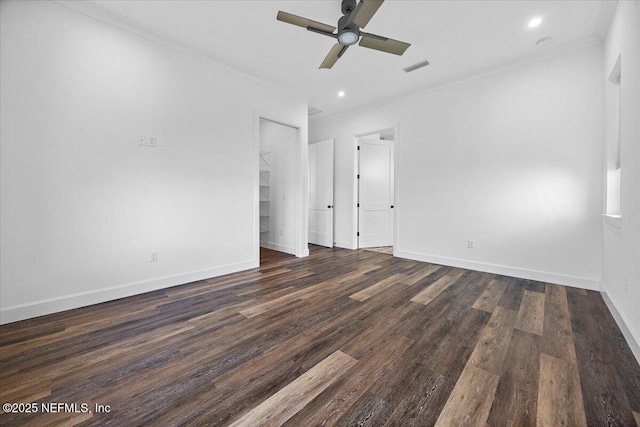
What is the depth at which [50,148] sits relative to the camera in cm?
235

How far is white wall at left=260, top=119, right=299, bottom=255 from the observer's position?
4.80 meters

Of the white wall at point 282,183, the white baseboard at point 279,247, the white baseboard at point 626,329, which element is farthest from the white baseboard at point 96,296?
the white baseboard at point 626,329

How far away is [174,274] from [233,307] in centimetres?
114

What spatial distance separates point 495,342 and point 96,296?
361cm

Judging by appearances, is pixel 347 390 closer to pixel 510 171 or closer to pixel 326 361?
pixel 326 361

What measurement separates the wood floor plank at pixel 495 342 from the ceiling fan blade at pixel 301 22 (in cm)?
287

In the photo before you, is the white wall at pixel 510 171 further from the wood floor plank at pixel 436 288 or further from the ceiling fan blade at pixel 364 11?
the ceiling fan blade at pixel 364 11

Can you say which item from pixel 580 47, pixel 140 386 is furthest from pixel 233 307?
pixel 580 47

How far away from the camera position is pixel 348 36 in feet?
7.71

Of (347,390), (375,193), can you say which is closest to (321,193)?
(375,193)

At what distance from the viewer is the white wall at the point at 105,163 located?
7.33ft

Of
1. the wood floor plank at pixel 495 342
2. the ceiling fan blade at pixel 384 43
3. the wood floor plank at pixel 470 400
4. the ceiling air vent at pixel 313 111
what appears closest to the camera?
the wood floor plank at pixel 470 400

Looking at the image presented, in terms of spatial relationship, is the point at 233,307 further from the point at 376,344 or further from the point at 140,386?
the point at 376,344

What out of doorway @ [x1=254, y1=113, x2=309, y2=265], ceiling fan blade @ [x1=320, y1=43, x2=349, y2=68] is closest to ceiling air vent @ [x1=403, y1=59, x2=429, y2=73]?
ceiling fan blade @ [x1=320, y1=43, x2=349, y2=68]
